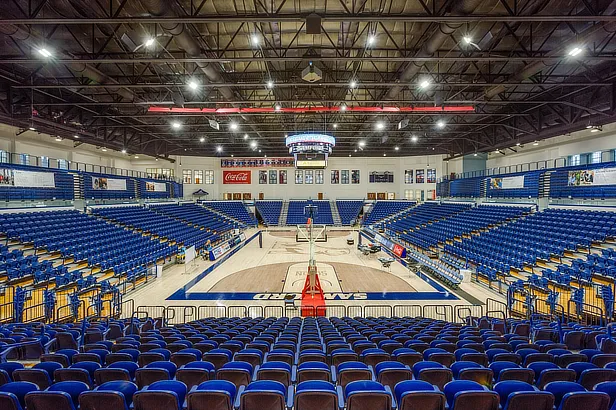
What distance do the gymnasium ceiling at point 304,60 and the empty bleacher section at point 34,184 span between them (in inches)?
98.5

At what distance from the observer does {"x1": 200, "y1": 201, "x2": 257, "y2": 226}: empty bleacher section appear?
35.4 meters

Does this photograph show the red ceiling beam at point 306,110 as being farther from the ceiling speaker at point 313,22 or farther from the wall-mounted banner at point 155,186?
the wall-mounted banner at point 155,186

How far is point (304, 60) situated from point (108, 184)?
20419mm

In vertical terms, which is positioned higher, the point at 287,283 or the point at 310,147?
the point at 310,147

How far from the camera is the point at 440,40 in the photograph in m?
9.97

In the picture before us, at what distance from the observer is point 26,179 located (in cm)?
1669

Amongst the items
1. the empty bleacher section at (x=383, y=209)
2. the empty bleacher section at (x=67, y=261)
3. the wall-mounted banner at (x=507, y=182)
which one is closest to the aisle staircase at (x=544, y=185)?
the wall-mounted banner at (x=507, y=182)

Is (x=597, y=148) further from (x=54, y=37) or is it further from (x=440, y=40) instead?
(x=54, y=37)

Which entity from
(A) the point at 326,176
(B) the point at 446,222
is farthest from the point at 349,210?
(B) the point at 446,222

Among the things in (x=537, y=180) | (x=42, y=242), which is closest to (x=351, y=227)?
(x=537, y=180)

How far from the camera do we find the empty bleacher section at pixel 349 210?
121 ft

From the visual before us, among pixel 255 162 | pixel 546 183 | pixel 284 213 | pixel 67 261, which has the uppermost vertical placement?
pixel 255 162

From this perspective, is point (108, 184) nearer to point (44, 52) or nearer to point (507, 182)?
point (44, 52)

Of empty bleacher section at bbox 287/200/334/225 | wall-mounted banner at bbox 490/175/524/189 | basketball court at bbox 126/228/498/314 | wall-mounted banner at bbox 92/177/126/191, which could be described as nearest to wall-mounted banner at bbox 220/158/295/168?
empty bleacher section at bbox 287/200/334/225
